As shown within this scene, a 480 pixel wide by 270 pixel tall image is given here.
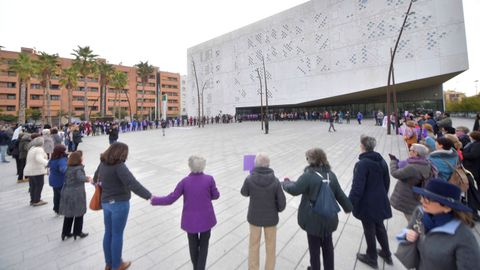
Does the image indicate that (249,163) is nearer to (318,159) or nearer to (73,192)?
(318,159)

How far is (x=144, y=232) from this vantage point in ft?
12.5

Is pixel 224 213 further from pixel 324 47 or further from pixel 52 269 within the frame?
pixel 324 47

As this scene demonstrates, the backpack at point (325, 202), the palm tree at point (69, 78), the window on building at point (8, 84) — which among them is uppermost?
the window on building at point (8, 84)

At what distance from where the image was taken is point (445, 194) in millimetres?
1396

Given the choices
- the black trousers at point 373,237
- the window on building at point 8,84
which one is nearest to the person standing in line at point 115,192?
the black trousers at point 373,237

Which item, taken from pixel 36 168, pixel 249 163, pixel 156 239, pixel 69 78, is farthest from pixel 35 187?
pixel 69 78

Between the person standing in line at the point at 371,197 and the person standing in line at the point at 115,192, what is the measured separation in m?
2.72

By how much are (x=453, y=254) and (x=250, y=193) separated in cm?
174

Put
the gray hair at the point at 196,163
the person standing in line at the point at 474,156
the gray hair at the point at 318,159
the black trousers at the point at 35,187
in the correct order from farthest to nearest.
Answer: the black trousers at the point at 35,187 → the person standing in line at the point at 474,156 → the gray hair at the point at 196,163 → the gray hair at the point at 318,159

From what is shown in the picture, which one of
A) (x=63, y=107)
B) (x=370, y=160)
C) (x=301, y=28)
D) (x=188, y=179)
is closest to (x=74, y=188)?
(x=188, y=179)

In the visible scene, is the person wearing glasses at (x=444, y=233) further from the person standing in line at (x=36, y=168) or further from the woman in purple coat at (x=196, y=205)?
the person standing in line at (x=36, y=168)

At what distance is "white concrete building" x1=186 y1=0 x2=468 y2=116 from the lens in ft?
84.7

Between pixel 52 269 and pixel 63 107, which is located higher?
pixel 63 107

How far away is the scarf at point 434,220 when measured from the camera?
1411mm
